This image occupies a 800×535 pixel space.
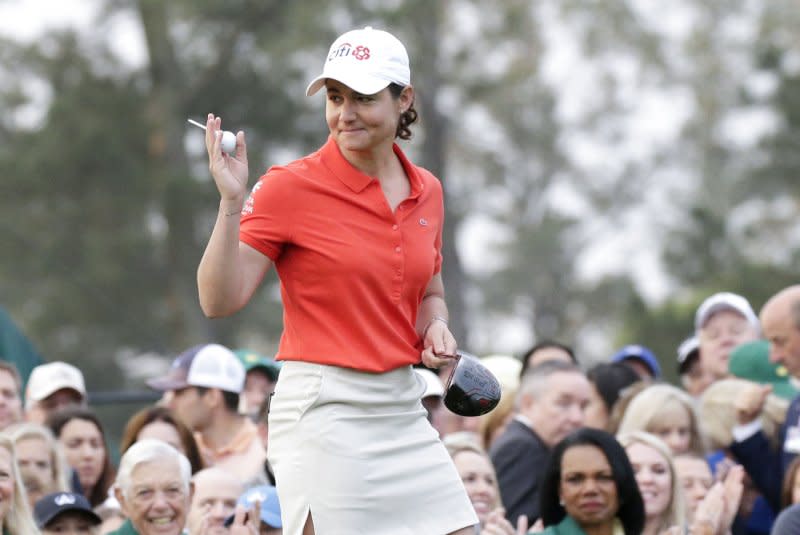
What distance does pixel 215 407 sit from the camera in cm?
827

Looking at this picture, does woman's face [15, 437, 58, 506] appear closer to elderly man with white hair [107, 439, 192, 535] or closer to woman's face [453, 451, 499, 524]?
elderly man with white hair [107, 439, 192, 535]

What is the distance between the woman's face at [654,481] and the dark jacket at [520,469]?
493mm

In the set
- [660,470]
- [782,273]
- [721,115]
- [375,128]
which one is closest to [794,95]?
[782,273]

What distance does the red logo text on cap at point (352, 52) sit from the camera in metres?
4.33

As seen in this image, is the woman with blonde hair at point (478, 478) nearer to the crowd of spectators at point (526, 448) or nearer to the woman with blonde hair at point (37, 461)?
the crowd of spectators at point (526, 448)

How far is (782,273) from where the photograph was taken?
838 inches

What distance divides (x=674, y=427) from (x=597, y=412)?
36.5 inches

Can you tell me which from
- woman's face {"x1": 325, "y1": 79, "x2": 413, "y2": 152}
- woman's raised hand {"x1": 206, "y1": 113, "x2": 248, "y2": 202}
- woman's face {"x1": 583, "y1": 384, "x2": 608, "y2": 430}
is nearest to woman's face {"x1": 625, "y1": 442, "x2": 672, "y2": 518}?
woman's face {"x1": 583, "y1": 384, "x2": 608, "y2": 430}

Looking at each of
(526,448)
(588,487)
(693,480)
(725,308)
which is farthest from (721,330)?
(588,487)

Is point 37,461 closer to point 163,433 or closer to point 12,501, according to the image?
point 163,433

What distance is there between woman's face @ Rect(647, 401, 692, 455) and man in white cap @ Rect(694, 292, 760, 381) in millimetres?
1448

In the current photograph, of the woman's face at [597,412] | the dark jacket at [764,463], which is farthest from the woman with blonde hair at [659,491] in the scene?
the woman's face at [597,412]

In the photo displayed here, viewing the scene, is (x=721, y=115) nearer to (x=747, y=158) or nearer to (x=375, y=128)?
(x=747, y=158)

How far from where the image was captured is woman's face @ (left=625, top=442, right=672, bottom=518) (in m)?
7.16
